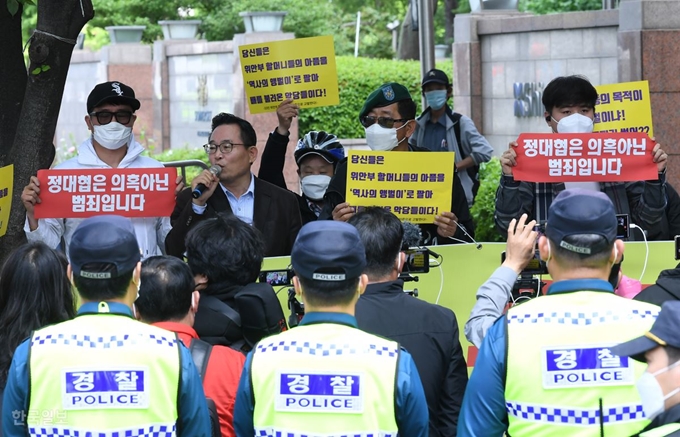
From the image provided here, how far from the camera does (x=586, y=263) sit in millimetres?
3539

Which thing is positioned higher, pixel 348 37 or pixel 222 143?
pixel 348 37

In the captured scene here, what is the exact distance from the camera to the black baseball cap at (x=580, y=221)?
3.54m

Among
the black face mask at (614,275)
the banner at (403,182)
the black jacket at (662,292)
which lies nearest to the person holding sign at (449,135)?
the banner at (403,182)

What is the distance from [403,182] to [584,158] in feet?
3.25

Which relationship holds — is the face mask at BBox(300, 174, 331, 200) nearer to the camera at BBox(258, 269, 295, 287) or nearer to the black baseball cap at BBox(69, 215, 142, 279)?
the camera at BBox(258, 269, 295, 287)

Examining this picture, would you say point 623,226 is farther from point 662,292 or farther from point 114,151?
point 114,151

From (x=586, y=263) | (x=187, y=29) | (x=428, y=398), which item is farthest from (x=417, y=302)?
(x=187, y=29)

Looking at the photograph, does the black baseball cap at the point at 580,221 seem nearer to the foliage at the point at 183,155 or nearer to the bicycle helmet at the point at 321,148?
the bicycle helmet at the point at 321,148

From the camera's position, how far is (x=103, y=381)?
11.3 feet

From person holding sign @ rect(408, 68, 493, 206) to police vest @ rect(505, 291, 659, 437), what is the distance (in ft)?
22.2

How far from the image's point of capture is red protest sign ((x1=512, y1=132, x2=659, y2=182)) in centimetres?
610

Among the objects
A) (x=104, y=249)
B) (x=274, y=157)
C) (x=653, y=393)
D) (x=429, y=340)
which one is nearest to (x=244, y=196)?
(x=274, y=157)

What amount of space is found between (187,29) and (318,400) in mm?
20129

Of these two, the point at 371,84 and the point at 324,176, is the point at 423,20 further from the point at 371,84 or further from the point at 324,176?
the point at 371,84
